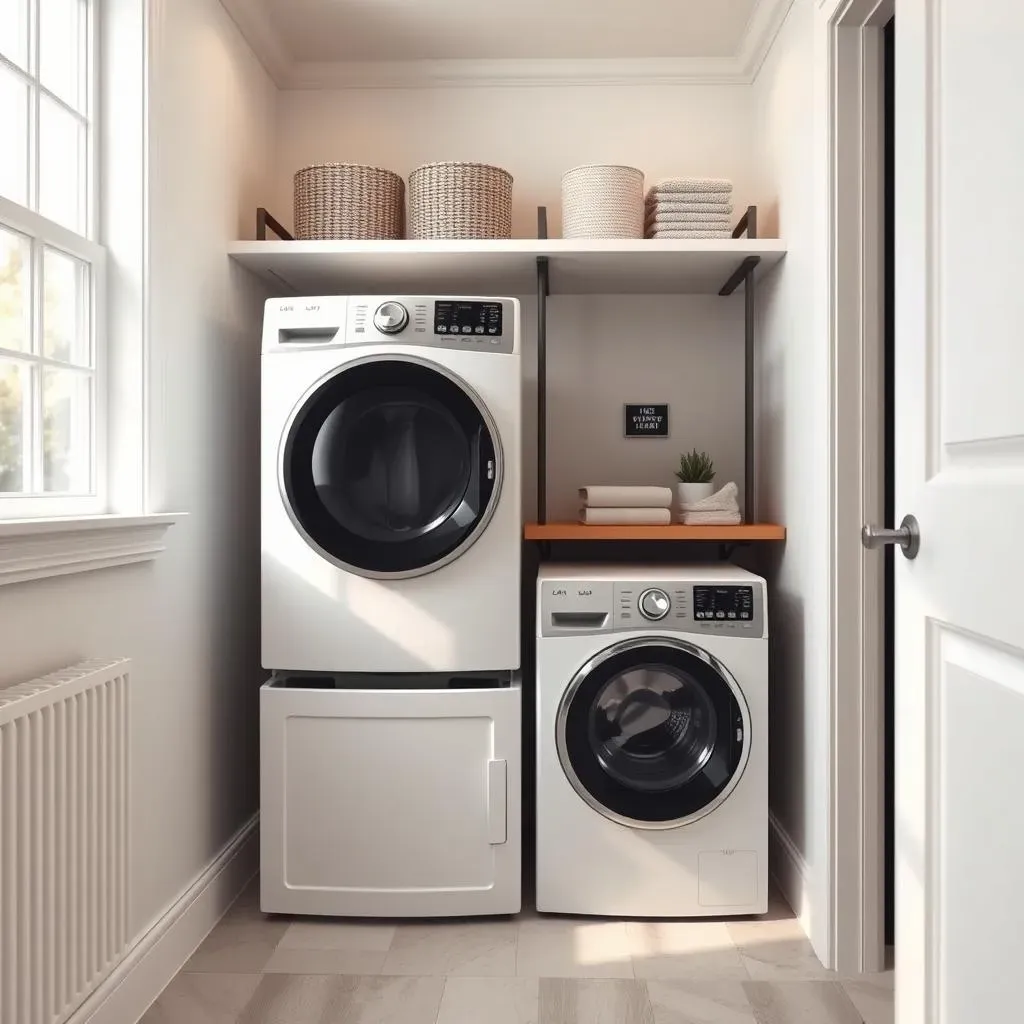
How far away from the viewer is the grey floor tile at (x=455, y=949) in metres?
2.06

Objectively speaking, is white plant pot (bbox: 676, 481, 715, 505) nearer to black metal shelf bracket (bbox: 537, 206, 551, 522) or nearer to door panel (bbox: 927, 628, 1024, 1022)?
black metal shelf bracket (bbox: 537, 206, 551, 522)

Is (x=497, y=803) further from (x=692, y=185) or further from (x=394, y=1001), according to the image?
(x=692, y=185)

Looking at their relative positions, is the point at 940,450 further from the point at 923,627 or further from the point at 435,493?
the point at 435,493

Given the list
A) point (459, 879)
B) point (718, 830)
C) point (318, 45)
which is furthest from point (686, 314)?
point (459, 879)

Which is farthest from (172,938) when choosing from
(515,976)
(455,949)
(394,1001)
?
(515,976)

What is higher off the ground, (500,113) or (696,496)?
(500,113)

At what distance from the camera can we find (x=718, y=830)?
2.25m

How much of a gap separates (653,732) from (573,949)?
53cm

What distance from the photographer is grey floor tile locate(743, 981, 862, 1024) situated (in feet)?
6.09

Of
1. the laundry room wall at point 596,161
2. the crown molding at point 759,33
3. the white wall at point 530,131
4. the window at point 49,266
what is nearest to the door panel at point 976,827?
the window at point 49,266

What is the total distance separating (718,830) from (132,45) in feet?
7.14

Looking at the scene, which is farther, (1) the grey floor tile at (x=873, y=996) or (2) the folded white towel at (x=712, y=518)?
(2) the folded white towel at (x=712, y=518)

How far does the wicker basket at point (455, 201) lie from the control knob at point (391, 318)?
37cm

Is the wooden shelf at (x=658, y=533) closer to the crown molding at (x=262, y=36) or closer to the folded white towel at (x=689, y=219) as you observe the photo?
the folded white towel at (x=689, y=219)
